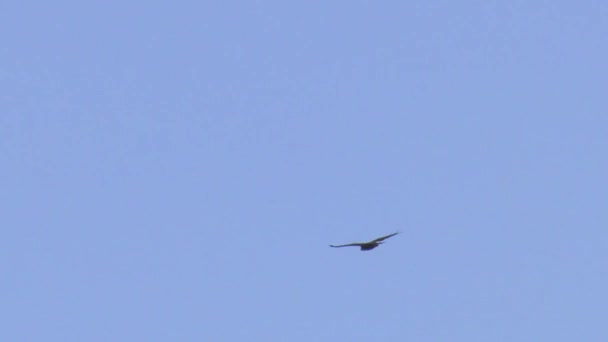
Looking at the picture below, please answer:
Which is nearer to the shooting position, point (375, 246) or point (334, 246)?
point (334, 246)

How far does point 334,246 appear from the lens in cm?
11938

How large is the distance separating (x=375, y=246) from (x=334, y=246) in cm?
1583

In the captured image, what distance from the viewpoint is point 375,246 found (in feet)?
443
